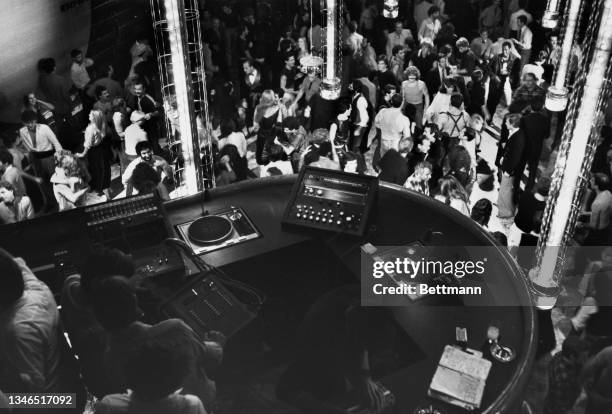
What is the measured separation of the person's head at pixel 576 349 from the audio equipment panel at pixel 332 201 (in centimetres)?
149

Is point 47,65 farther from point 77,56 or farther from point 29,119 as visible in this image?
point 29,119

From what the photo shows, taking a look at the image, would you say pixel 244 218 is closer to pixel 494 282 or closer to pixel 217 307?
pixel 217 307

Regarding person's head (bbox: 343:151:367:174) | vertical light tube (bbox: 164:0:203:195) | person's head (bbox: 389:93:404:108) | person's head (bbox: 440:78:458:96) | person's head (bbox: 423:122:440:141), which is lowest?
person's head (bbox: 343:151:367:174)

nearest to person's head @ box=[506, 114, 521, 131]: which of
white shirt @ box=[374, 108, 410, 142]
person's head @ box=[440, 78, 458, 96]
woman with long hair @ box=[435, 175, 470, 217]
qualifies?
person's head @ box=[440, 78, 458, 96]

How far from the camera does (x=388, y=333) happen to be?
10.9ft

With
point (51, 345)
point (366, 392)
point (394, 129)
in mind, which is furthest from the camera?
point (394, 129)

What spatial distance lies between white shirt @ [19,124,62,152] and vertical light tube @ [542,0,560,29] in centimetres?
697

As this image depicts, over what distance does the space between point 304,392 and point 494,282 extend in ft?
4.30

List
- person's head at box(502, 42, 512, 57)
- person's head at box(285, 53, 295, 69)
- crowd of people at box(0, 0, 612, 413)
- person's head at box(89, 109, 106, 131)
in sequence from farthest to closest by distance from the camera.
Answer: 1. person's head at box(502, 42, 512, 57)
2. person's head at box(285, 53, 295, 69)
3. person's head at box(89, 109, 106, 131)
4. crowd of people at box(0, 0, 612, 413)

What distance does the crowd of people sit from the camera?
3344 mm

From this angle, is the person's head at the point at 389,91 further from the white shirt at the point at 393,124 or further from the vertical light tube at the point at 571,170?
the vertical light tube at the point at 571,170

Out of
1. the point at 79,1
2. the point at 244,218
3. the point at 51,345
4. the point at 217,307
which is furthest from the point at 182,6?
the point at 79,1

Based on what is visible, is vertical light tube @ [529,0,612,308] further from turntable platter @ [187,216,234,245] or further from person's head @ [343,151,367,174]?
turntable platter @ [187,216,234,245]

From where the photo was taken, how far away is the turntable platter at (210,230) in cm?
387
